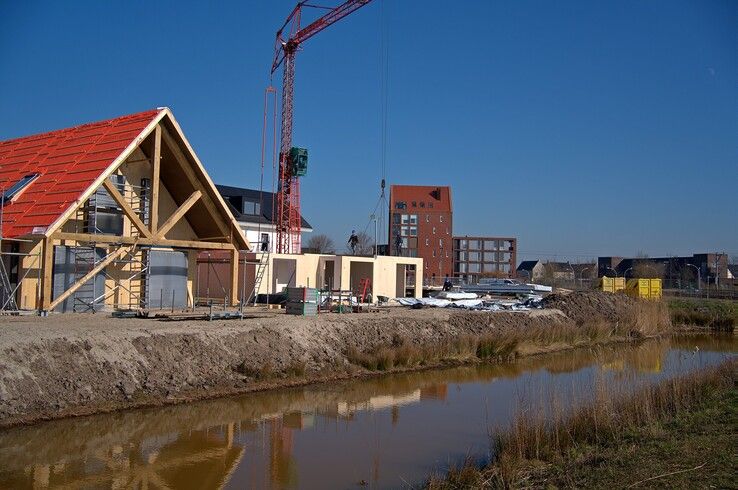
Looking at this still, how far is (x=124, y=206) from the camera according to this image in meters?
21.0

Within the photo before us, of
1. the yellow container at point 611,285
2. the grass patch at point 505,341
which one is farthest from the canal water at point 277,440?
the yellow container at point 611,285

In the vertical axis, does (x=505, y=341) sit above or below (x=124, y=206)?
below

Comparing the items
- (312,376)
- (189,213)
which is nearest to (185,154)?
(189,213)

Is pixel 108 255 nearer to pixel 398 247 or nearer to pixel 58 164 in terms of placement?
pixel 58 164

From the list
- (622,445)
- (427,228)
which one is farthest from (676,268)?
(622,445)

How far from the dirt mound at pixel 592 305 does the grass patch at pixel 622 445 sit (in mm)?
22229

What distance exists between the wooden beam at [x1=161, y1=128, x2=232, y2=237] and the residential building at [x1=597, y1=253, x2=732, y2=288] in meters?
64.0

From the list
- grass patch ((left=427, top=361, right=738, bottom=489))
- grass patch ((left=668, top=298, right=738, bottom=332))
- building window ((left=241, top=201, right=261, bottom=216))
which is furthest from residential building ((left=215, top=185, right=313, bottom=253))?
grass patch ((left=427, top=361, right=738, bottom=489))

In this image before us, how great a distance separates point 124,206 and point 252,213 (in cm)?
2840

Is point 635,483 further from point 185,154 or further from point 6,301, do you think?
point 185,154

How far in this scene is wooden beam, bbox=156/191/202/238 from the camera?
880 inches

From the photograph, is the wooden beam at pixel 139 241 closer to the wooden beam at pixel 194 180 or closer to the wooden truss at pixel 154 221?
the wooden truss at pixel 154 221

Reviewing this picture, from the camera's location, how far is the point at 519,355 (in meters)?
26.1

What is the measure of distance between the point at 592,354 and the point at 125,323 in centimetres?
1864
